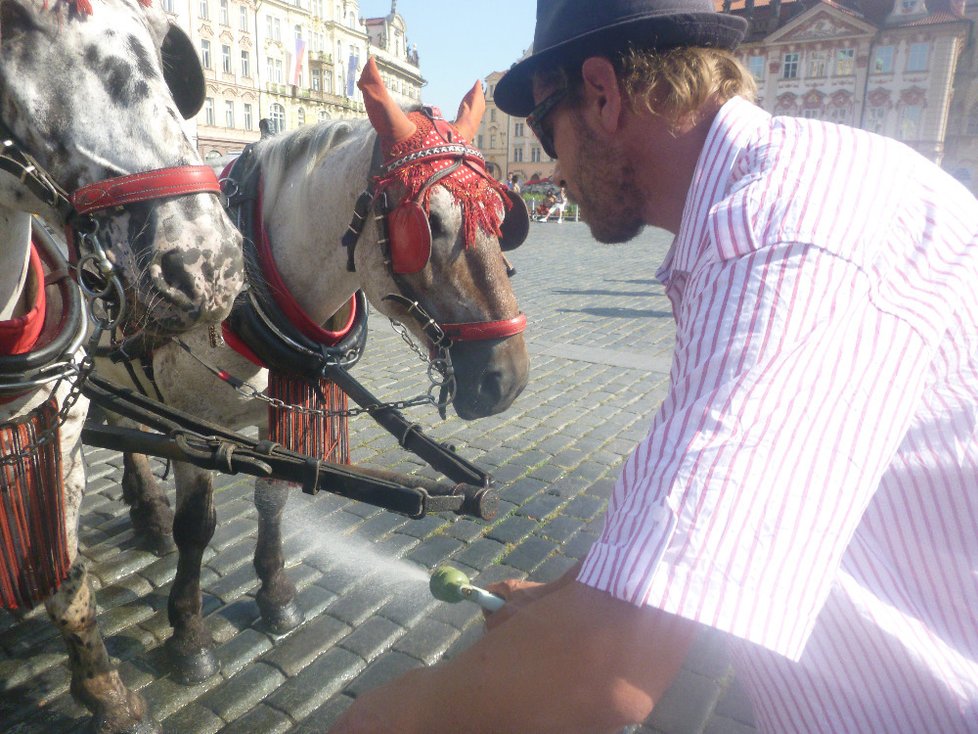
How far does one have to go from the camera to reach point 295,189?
8.04 ft

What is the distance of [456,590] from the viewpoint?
1.29 m

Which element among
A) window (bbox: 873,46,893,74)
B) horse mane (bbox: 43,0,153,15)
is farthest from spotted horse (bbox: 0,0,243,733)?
window (bbox: 873,46,893,74)

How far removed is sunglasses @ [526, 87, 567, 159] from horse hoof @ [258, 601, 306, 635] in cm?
218

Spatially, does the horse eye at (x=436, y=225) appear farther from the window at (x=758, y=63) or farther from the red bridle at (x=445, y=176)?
the window at (x=758, y=63)

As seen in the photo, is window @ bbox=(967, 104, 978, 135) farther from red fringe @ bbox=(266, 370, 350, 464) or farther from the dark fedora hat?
the dark fedora hat

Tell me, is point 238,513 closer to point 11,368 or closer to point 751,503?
point 11,368

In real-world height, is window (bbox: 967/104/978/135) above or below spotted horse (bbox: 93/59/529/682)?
above

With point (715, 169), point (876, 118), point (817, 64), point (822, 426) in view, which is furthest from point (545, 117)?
point (817, 64)

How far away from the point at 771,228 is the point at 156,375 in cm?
232

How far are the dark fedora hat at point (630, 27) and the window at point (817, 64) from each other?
53.2 meters

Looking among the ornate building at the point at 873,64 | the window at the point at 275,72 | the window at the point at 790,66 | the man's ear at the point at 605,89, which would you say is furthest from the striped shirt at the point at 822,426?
the window at the point at 275,72

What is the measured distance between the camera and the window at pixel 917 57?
1703 inches

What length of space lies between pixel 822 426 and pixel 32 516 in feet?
6.90

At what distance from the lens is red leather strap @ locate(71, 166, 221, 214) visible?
4.80 ft
